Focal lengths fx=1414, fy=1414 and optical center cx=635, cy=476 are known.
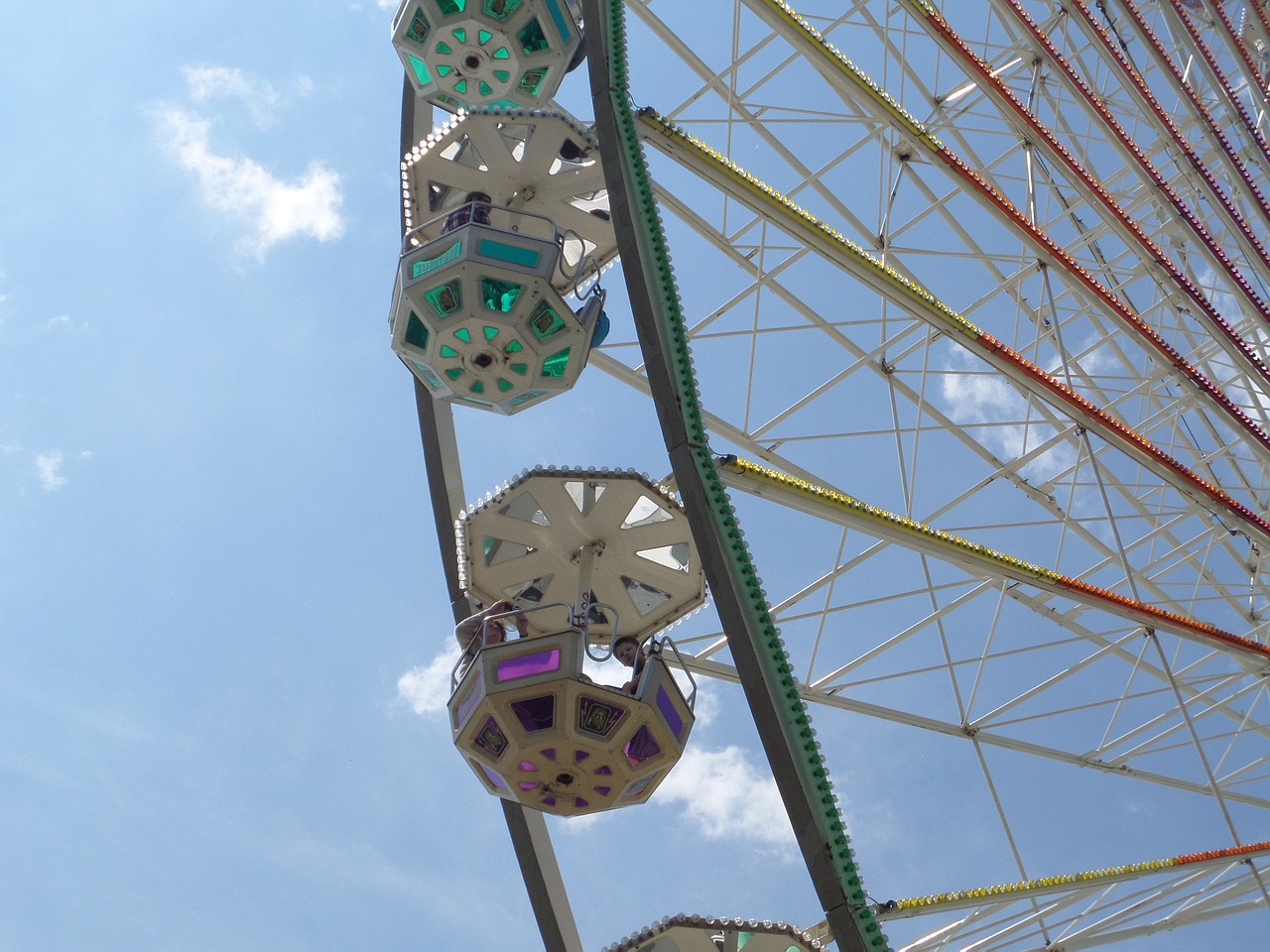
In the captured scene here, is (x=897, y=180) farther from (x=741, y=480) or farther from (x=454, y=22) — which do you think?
(x=741, y=480)

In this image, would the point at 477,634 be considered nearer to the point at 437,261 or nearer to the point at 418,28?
the point at 437,261

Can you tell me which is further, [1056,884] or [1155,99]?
[1155,99]

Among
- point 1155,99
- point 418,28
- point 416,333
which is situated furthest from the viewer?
point 1155,99

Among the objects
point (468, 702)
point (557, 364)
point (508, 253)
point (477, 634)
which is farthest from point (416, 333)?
point (468, 702)

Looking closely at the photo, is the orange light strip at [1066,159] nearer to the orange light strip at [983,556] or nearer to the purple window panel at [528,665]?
the orange light strip at [983,556]

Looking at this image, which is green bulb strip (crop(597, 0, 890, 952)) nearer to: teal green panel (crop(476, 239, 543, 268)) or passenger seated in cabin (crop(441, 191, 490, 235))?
teal green panel (crop(476, 239, 543, 268))

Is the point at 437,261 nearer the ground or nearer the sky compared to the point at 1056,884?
nearer the sky

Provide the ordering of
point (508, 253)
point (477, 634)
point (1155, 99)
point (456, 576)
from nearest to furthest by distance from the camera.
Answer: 1. point (477, 634)
2. point (508, 253)
3. point (456, 576)
4. point (1155, 99)

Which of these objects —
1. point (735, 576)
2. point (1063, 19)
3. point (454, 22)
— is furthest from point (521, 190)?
point (1063, 19)

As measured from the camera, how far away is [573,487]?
11.1m

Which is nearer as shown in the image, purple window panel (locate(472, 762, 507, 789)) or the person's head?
purple window panel (locate(472, 762, 507, 789))

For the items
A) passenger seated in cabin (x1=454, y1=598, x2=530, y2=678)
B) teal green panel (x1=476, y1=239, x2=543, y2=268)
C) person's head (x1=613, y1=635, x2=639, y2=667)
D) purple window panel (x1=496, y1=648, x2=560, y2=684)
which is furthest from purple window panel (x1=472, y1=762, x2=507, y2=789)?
teal green panel (x1=476, y1=239, x2=543, y2=268)

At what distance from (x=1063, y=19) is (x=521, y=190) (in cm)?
865

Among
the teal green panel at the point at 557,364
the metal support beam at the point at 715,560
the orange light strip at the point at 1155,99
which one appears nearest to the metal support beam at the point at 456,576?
the teal green panel at the point at 557,364
